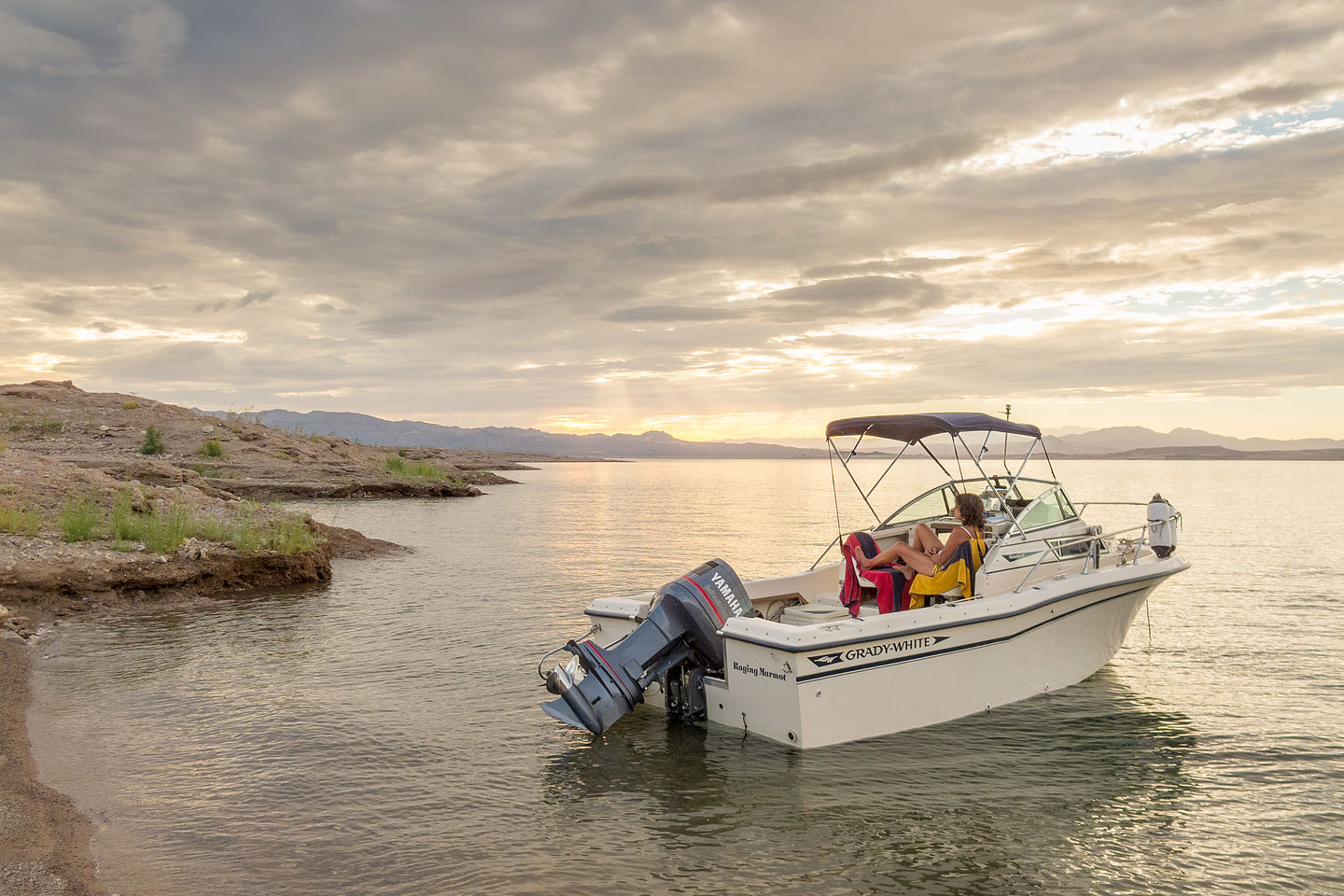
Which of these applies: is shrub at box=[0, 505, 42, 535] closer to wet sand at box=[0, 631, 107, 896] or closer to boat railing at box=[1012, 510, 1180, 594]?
wet sand at box=[0, 631, 107, 896]

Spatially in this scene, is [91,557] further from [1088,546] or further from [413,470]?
[413,470]

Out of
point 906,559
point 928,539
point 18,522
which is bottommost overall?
point 18,522

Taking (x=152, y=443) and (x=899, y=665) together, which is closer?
(x=899, y=665)

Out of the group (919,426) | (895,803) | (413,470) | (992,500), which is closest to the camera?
(895,803)

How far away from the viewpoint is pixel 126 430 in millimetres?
40625

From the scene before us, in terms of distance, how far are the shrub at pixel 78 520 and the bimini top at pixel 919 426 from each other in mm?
12499

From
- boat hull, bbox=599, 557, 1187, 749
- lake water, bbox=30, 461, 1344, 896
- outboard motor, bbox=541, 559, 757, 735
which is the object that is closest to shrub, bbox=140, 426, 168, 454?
lake water, bbox=30, 461, 1344, 896

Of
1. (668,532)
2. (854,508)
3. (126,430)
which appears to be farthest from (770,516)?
(126,430)

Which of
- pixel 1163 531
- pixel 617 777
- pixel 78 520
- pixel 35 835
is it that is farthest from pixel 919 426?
pixel 78 520

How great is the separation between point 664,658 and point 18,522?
1213 cm

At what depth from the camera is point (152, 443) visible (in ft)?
125

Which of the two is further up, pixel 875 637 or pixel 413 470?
pixel 413 470

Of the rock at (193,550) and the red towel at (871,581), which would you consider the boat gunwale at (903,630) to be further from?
the rock at (193,550)

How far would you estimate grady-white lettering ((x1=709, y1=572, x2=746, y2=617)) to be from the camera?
8.42 m
